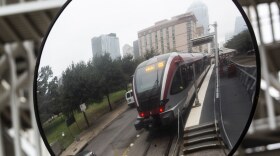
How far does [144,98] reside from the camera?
27.8 inches

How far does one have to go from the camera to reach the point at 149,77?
0.69m

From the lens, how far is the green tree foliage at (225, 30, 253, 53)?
730 millimetres

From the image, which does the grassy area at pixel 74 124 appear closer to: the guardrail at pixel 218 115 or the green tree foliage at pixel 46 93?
the green tree foliage at pixel 46 93

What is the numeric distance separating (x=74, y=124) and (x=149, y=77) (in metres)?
0.25

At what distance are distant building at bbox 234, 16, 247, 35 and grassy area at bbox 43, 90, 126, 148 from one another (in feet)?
1.00

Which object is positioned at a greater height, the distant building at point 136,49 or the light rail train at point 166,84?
the distant building at point 136,49

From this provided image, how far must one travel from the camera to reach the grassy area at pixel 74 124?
2.56 ft

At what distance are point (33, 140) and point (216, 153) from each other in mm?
631

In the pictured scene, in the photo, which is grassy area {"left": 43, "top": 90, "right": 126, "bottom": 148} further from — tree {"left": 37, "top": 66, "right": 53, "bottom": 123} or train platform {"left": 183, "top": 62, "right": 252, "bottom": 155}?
train platform {"left": 183, "top": 62, "right": 252, "bottom": 155}

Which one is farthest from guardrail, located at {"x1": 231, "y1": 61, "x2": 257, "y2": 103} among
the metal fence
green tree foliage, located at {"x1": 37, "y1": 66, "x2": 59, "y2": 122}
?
the metal fence

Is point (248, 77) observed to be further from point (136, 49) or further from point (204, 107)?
point (136, 49)

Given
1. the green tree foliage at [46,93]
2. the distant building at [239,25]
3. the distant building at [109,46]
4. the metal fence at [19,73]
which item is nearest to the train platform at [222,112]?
the distant building at [239,25]

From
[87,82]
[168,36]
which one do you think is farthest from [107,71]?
[168,36]

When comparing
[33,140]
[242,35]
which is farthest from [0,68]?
[242,35]
